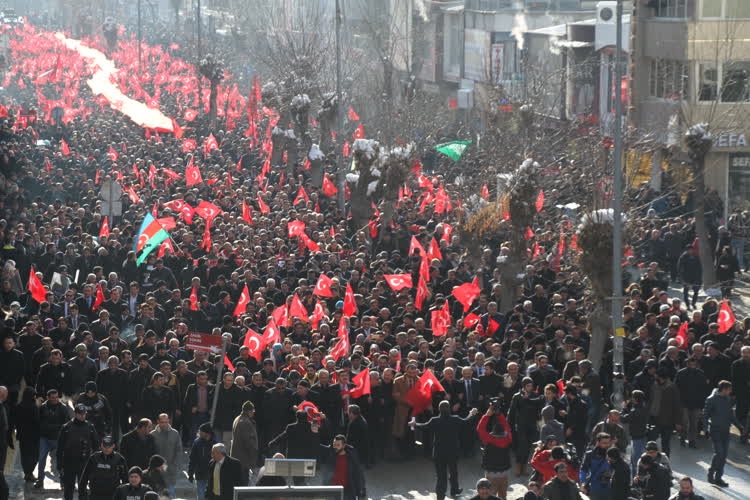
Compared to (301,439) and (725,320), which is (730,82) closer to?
(725,320)

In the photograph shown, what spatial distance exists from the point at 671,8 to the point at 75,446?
2927 centimetres

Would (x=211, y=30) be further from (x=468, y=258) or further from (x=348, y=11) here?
(x=468, y=258)

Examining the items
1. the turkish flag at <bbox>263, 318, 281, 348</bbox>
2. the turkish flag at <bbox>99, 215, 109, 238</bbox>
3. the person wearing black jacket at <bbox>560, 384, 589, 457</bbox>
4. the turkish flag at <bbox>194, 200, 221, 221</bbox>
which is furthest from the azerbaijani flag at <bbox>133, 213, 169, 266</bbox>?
the person wearing black jacket at <bbox>560, 384, 589, 457</bbox>

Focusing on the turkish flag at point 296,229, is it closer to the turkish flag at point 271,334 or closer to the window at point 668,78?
the turkish flag at point 271,334

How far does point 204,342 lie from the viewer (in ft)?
57.8

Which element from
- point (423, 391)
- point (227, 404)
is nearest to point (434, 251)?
point (423, 391)

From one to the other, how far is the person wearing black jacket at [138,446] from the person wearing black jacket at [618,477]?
4404 mm

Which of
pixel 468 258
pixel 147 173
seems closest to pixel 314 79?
pixel 147 173

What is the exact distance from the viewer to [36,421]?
1722 cm

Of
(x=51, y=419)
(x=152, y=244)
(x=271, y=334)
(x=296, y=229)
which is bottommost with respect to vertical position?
(x=51, y=419)

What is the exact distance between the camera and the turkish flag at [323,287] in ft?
73.9

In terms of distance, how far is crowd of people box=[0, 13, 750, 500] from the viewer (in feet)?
52.1

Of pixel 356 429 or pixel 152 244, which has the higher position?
pixel 152 244

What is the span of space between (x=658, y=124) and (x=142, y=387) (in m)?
24.6
